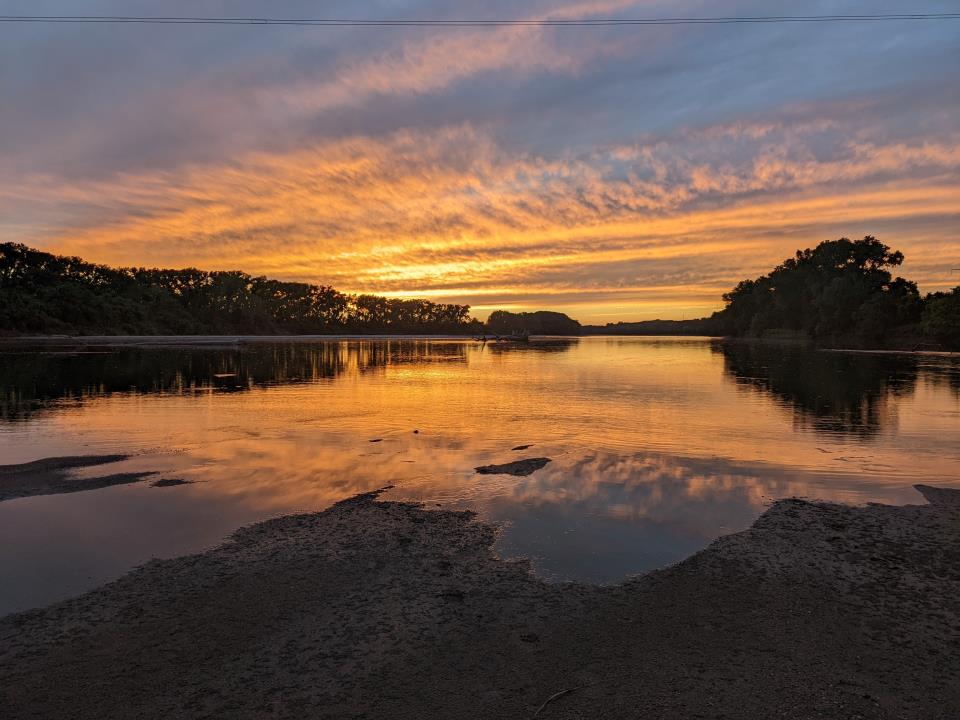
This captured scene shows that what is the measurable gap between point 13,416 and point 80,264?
525 ft

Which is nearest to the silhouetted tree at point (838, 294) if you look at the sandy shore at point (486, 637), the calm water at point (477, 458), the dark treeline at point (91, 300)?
the calm water at point (477, 458)

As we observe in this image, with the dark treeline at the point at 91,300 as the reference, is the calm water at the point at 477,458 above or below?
below

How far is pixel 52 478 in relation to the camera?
1278 centimetres

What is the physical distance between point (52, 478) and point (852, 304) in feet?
472

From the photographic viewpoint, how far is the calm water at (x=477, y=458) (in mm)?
9062

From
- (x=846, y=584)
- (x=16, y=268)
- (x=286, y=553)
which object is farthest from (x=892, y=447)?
(x=16, y=268)

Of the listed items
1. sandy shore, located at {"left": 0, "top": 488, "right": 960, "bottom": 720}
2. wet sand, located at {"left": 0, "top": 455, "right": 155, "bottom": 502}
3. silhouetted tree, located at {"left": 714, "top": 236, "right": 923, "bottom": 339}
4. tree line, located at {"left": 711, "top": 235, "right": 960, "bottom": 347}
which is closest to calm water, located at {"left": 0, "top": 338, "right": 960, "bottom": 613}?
wet sand, located at {"left": 0, "top": 455, "right": 155, "bottom": 502}

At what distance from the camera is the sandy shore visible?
5082 mm

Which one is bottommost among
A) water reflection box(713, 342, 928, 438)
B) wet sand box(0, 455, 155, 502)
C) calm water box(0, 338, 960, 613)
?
water reflection box(713, 342, 928, 438)

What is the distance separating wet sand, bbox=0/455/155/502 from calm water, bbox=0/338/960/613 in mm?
563

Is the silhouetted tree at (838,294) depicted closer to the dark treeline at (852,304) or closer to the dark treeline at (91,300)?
the dark treeline at (852,304)

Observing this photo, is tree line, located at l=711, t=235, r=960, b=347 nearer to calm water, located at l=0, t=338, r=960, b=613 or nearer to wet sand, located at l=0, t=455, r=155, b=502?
calm water, located at l=0, t=338, r=960, b=613

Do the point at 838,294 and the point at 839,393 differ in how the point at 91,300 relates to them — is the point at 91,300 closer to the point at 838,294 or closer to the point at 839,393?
the point at 839,393

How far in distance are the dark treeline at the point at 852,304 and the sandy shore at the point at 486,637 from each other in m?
108
